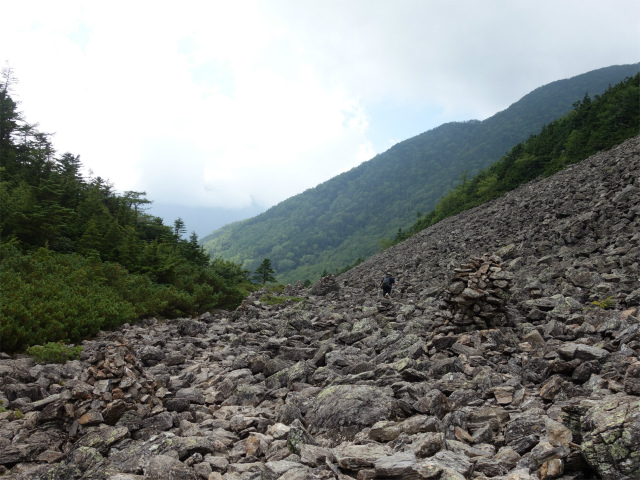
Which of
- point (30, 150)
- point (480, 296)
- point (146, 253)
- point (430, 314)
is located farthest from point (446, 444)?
point (30, 150)

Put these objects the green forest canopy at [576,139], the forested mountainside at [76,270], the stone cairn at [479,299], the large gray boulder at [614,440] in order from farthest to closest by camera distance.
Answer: the green forest canopy at [576,139] → the forested mountainside at [76,270] → the stone cairn at [479,299] → the large gray boulder at [614,440]

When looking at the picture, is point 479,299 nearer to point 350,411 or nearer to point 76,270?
point 350,411

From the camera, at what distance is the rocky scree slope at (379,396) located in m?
4.55

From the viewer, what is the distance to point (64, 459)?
5750 millimetres

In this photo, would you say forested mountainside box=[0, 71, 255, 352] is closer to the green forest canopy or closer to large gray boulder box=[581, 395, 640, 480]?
large gray boulder box=[581, 395, 640, 480]

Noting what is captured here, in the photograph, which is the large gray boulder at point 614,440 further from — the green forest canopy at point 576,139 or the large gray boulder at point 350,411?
the green forest canopy at point 576,139

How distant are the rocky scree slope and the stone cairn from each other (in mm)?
45

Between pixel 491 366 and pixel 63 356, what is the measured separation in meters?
12.1

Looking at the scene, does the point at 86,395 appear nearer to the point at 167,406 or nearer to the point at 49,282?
the point at 167,406

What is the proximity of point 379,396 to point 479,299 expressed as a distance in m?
5.95

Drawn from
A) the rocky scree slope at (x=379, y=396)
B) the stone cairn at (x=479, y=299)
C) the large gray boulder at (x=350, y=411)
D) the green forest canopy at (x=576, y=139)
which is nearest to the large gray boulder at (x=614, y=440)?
the rocky scree slope at (x=379, y=396)

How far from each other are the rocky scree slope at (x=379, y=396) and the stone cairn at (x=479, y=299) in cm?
5

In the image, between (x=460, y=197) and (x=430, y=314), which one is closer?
(x=430, y=314)

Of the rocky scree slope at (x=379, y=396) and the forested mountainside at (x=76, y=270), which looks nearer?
the rocky scree slope at (x=379, y=396)
